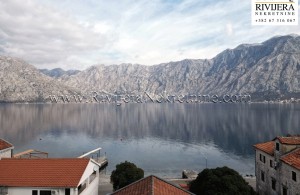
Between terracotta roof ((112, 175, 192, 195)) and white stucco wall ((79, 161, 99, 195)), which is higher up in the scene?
terracotta roof ((112, 175, 192, 195))

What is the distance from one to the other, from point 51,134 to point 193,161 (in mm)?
102831

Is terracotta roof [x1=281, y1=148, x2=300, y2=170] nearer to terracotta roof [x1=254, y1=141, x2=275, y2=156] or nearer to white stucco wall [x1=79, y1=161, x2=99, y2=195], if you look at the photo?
terracotta roof [x1=254, y1=141, x2=275, y2=156]

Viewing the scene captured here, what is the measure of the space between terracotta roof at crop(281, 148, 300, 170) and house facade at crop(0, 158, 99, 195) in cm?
2979

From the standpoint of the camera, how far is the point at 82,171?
41469 millimetres

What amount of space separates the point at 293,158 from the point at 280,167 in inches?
130

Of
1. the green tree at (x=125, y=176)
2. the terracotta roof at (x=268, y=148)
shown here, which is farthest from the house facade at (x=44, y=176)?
the terracotta roof at (x=268, y=148)

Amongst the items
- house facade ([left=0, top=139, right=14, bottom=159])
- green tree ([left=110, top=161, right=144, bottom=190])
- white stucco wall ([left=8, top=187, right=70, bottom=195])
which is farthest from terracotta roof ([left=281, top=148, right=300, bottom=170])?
house facade ([left=0, top=139, right=14, bottom=159])

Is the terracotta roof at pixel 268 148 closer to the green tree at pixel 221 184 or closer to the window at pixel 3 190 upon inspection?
the green tree at pixel 221 184

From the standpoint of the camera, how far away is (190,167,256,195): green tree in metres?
43.4

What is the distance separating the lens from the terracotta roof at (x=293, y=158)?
1753 inches

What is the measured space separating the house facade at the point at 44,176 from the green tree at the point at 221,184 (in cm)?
1740

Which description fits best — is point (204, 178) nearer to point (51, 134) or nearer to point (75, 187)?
point (75, 187)

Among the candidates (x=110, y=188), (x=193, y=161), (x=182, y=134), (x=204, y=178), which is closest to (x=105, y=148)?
(x=193, y=161)

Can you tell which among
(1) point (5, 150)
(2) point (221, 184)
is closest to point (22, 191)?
(1) point (5, 150)
